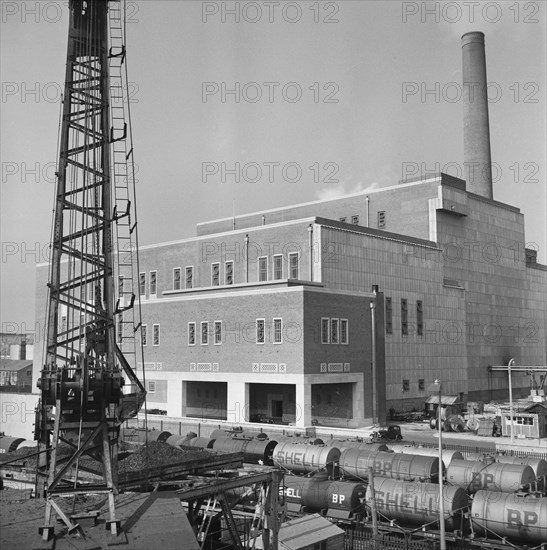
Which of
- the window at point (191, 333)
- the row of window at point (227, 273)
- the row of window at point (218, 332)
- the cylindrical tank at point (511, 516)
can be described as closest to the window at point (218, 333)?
the row of window at point (218, 332)

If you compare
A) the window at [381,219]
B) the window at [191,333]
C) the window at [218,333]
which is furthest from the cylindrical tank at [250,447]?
the window at [381,219]

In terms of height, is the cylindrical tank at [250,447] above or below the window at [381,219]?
below

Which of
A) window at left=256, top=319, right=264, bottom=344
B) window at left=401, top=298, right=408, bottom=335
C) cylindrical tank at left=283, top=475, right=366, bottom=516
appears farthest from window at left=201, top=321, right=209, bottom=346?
cylindrical tank at left=283, top=475, right=366, bottom=516

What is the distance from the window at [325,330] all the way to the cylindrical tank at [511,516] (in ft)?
86.5

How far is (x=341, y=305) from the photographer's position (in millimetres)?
51938

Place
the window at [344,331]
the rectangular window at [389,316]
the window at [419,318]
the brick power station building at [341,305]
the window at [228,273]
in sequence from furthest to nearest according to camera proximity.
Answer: the window at [419,318] < the window at [228,273] < the rectangular window at [389,316] < the window at [344,331] < the brick power station building at [341,305]

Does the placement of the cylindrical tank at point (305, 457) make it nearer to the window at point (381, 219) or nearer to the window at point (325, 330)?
the window at point (325, 330)

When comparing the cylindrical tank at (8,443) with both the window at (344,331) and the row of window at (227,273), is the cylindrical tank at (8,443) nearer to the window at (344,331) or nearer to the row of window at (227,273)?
the row of window at (227,273)

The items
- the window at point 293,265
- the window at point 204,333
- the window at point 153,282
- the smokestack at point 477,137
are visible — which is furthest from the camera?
the smokestack at point 477,137

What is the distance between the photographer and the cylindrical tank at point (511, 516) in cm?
2248

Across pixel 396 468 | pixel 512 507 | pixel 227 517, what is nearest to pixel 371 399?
pixel 396 468

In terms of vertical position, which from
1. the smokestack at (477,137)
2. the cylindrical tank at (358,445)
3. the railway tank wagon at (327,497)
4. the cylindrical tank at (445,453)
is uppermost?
the smokestack at (477,137)

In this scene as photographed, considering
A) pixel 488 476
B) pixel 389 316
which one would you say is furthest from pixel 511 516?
pixel 389 316

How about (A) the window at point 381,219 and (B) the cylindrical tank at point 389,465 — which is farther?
(A) the window at point 381,219
